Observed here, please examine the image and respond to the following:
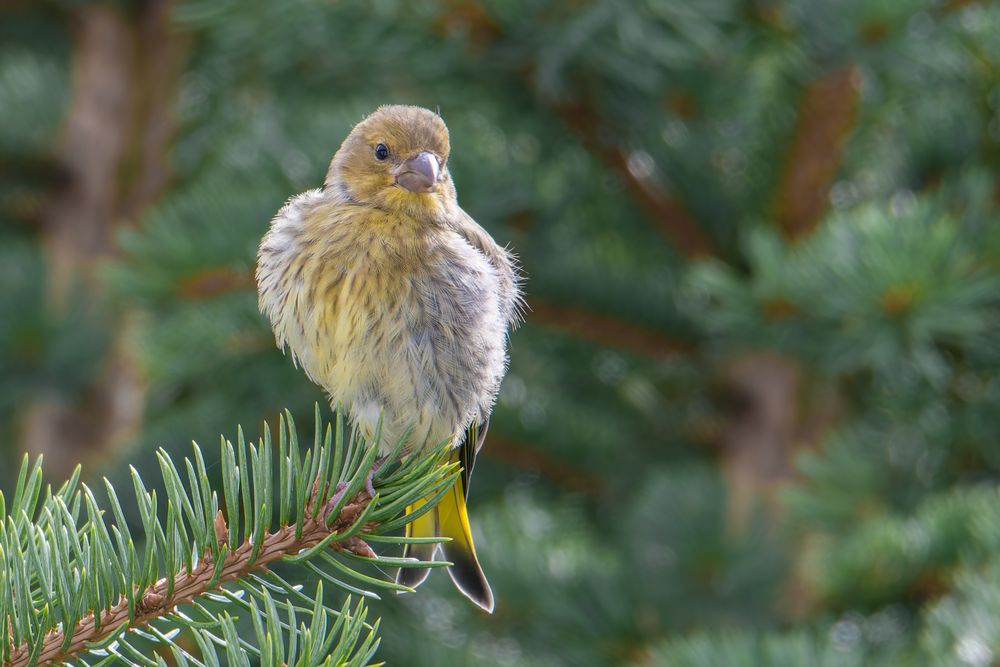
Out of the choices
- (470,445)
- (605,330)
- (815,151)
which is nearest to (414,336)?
(470,445)

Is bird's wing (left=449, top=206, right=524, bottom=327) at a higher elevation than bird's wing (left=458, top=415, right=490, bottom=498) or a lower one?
higher

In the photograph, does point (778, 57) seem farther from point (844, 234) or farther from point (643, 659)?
point (643, 659)

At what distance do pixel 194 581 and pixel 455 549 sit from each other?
2.95ft

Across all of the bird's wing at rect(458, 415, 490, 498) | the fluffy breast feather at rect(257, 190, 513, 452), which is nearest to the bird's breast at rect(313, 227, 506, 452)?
the fluffy breast feather at rect(257, 190, 513, 452)

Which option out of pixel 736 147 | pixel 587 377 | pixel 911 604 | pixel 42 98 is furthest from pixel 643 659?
pixel 42 98

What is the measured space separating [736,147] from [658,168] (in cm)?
19

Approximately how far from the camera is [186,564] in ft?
3.84

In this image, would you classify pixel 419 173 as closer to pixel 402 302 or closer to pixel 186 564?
pixel 402 302

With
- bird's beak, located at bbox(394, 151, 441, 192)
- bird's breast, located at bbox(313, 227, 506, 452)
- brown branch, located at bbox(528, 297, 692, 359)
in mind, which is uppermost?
A: bird's beak, located at bbox(394, 151, 441, 192)

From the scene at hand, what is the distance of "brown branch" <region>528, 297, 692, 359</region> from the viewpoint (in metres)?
2.82

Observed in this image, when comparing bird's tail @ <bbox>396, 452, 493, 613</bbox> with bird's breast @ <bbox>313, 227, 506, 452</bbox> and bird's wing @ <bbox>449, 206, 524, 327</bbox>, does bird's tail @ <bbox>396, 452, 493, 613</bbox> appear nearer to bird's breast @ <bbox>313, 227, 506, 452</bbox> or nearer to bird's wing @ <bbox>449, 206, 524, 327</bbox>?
bird's breast @ <bbox>313, 227, 506, 452</bbox>

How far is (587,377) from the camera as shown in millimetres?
3344

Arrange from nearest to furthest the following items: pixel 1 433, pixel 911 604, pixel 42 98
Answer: pixel 911 604, pixel 42 98, pixel 1 433

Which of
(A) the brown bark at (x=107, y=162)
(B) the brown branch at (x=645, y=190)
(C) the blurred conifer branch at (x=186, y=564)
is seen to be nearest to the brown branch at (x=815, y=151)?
(B) the brown branch at (x=645, y=190)
